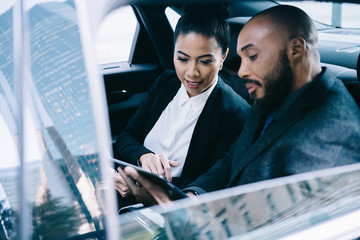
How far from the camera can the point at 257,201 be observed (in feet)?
3.52

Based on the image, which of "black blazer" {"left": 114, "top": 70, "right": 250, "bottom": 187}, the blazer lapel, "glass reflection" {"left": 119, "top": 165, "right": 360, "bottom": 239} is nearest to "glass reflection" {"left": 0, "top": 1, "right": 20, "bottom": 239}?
"glass reflection" {"left": 119, "top": 165, "right": 360, "bottom": 239}

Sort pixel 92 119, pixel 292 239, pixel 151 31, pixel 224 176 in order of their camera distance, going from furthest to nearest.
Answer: pixel 151 31 < pixel 224 176 < pixel 292 239 < pixel 92 119

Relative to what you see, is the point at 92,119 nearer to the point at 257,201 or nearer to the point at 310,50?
the point at 257,201

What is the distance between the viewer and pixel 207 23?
6.15 feet

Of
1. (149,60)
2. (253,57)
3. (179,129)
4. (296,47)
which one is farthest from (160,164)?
(149,60)

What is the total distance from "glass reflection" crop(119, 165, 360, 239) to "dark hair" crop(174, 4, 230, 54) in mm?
969

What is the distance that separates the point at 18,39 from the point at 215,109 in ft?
4.01

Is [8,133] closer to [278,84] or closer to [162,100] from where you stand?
[278,84]

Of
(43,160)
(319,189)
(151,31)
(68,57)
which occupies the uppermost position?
(151,31)

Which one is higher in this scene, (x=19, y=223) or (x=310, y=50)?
(x=310, y=50)

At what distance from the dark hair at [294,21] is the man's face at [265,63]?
4 cm

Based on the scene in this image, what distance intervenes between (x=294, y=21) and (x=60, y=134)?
105 centimetres

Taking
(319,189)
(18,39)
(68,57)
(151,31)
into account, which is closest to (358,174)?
(319,189)

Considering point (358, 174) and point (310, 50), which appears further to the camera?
point (310, 50)
